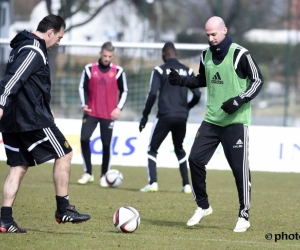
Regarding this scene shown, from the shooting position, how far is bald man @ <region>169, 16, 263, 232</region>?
902 centimetres

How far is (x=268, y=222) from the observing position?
9852mm

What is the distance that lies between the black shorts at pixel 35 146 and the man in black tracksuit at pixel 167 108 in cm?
486

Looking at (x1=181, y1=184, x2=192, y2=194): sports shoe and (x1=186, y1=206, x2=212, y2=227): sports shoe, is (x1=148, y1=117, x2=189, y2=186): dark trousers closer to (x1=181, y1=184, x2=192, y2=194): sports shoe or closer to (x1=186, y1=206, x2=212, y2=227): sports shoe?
(x1=181, y1=184, x2=192, y2=194): sports shoe

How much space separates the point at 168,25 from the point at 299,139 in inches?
456

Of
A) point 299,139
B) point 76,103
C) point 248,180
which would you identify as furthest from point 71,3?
point 248,180

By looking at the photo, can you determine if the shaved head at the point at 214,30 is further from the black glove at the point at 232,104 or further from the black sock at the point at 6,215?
the black sock at the point at 6,215

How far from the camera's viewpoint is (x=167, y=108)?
43.7 feet

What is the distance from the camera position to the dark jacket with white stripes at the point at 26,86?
26.7 ft

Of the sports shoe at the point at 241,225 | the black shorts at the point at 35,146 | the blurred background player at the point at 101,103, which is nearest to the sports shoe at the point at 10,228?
the black shorts at the point at 35,146

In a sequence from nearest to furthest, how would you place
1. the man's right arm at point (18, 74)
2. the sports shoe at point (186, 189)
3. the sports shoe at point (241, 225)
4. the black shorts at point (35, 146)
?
the man's right arm at point (18, 74) → the black shorts at point (35, 146) → the sports shoe at point (241, 225) → the sports shoe at point (186, 189)

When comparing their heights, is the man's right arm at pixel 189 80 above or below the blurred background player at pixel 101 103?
above

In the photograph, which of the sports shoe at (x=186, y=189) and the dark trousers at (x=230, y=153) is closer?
the dark trousers at (x=230, y=153)

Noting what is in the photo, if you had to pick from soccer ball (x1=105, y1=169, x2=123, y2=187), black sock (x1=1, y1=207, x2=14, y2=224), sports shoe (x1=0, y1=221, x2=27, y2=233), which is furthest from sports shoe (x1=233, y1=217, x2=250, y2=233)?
soccer ball (x1=105, y1=169, x2=123, y2=187)

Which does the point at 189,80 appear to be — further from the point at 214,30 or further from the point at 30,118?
the point at 30,118
